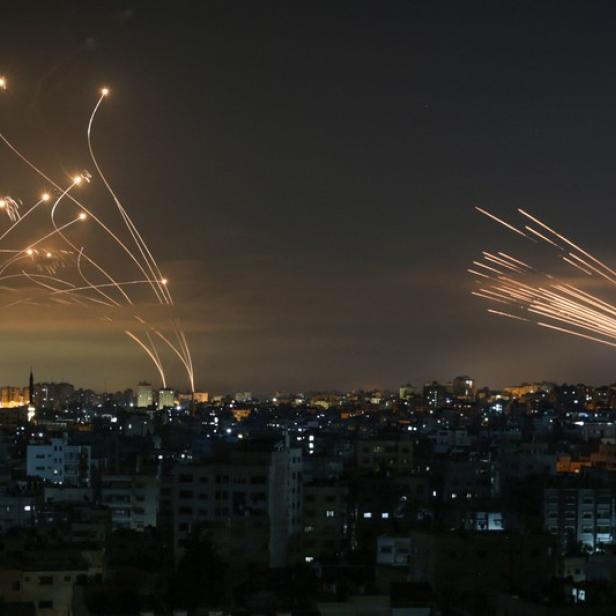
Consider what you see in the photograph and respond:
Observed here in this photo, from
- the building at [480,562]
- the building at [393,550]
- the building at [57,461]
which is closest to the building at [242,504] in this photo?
the building at [393,550]

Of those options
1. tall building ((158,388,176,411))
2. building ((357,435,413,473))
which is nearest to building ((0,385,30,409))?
tall building ((158,388,176,411))

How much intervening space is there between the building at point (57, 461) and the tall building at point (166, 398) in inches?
1375

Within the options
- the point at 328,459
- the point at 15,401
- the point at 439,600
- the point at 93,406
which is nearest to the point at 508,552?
the point at 439,600

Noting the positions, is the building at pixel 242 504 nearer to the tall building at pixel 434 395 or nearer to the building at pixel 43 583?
the building at pixel 43 583

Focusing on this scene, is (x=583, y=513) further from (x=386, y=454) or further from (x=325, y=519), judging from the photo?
(x=386, y=454)

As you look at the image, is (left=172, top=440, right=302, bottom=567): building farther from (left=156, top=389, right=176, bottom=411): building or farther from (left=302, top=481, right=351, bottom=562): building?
(left=156, top=389, right=176, bottom=411): building

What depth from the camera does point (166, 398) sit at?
71625mm

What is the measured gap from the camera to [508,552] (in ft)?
51.7

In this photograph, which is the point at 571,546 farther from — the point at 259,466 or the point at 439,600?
the point at 439,600

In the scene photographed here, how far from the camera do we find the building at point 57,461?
33531 mm

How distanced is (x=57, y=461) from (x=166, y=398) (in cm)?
3771

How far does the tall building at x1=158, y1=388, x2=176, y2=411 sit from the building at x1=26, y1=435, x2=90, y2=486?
34919mm

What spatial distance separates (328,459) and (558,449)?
375 inches

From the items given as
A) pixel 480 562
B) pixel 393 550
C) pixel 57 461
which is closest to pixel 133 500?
pixel 393 550
